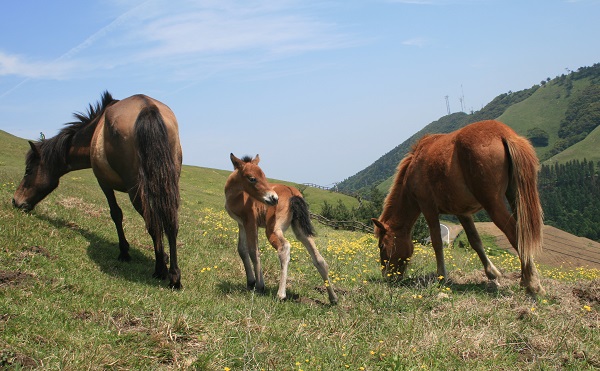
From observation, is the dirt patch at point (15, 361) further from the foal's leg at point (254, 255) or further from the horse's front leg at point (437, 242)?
the horse's front leg at point (437, 242)

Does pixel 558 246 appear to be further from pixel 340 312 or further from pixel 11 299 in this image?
pixel 11 299

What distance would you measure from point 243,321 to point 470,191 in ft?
16.1

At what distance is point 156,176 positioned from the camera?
7.53 m

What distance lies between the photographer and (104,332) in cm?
467

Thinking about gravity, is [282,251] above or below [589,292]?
above

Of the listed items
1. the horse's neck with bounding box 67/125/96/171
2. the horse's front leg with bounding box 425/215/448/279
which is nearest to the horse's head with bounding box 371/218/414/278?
the horse's front leg with bounding box 425/215/448/279

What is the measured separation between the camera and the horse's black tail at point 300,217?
7.94 meters

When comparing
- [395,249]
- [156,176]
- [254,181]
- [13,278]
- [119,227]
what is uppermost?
[156,176]

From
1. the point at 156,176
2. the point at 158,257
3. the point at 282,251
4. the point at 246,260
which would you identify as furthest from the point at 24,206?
the point at 282,251

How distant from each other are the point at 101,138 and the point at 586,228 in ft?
399

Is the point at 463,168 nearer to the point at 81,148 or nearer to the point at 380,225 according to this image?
the point at 380,225

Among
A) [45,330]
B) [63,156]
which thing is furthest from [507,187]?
[63,156]

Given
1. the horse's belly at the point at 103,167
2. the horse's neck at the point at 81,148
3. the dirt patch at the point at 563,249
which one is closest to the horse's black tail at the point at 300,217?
the horse's belly at the point at 103,167

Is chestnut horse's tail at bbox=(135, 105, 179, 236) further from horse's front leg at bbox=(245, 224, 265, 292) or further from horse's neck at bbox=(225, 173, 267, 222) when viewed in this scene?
horse's front leg at bbox=(245, 224, 265, 292)
